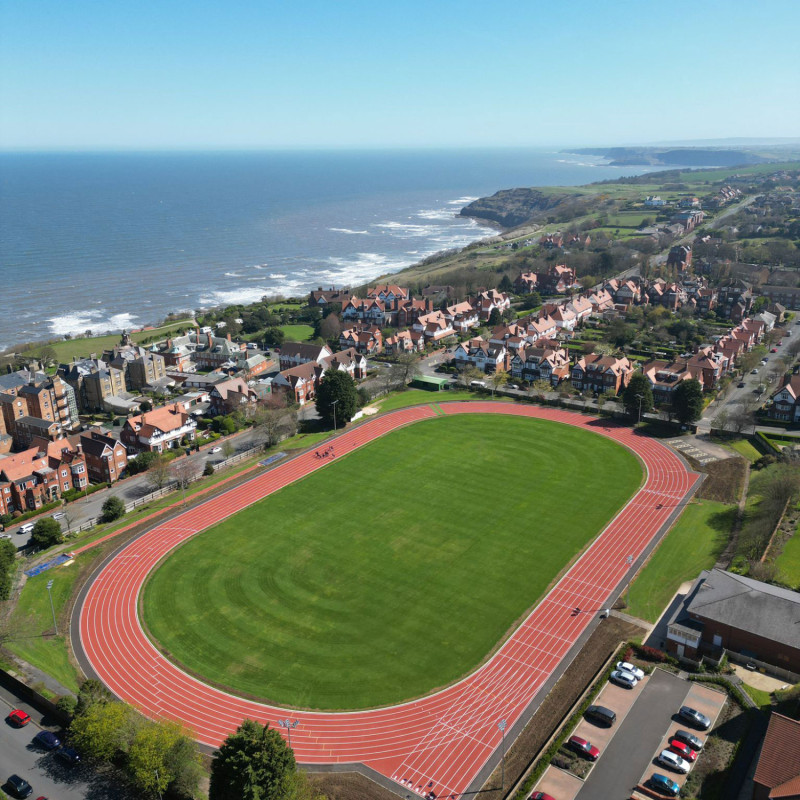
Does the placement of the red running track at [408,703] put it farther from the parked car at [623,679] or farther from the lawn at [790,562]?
the lawn at [790,562]

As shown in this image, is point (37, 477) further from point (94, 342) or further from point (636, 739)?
point (94, 342)

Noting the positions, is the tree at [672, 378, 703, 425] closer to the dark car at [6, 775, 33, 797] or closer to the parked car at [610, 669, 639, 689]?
the parked car at [610, 669, 639, 689]

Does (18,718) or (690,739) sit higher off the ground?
(690,739)

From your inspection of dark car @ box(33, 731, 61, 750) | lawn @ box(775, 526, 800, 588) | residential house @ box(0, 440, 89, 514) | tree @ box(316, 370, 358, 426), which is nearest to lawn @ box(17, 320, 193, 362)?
residential house @ box(0, 440, 89, 514)

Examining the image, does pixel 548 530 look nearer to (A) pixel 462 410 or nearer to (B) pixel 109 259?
(A) pixel 462 410

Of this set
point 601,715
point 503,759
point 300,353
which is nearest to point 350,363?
point 300,353

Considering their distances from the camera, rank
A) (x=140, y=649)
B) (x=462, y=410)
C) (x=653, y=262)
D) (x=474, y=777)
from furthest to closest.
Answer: (x=653, y=262) → (x=462, y=410) → (x=140, y=649) → (x=474, y=777)

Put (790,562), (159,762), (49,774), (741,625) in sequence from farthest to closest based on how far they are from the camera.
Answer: (790,562)
(741,625)
(49,774)
(159,762)

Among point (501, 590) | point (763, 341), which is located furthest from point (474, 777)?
point (763, 341)
